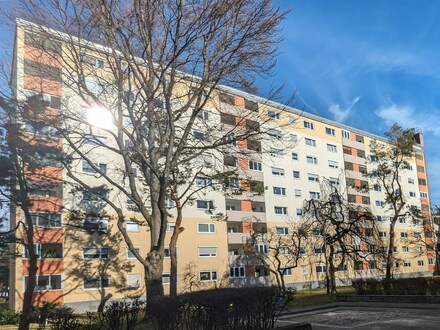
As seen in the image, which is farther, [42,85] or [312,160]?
[312,160]

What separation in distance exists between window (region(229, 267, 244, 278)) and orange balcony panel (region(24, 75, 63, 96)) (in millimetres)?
29297

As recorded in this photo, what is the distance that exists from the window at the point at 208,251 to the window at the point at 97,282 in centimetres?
956

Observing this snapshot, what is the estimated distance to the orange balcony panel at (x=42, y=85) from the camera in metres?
16.6

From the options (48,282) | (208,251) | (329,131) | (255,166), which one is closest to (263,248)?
(208,251)

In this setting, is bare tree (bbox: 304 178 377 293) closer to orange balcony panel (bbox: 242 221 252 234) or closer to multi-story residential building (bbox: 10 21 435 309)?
multi-story residential building (bbox: 10 21 435 309)

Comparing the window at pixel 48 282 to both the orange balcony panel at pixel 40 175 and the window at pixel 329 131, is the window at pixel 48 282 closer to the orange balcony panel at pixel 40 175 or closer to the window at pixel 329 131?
the orange balcony panel at pixel 40 175

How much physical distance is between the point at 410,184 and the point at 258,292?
6902 cm

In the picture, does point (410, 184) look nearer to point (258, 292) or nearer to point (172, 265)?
point (172, 265)

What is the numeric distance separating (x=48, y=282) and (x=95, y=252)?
160 inches

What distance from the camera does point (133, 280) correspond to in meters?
35.9

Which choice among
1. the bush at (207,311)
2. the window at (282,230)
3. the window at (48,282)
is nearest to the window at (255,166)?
the window at (282,230)

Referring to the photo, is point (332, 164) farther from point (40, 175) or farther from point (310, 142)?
point (40, 175)

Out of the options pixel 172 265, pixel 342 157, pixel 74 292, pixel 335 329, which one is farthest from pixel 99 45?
pixel 342 157

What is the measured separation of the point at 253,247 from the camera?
4200 centimetres
